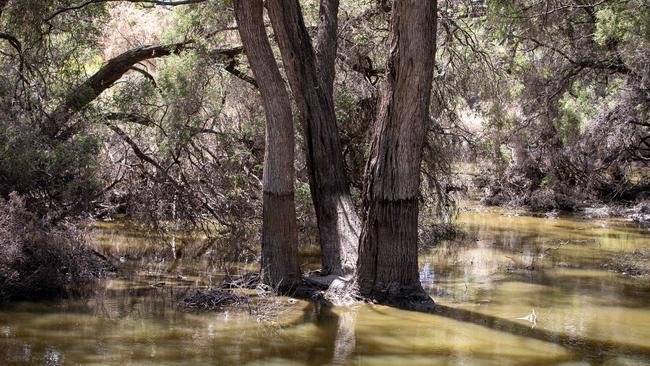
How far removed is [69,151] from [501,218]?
14.6m

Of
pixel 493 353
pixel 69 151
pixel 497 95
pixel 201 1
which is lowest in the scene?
pixel 493 353

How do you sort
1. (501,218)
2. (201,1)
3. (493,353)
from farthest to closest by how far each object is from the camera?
(501,218), (201,1), (493,353)

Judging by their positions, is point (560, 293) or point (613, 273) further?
point (613, 273)

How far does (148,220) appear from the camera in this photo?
46.3ft

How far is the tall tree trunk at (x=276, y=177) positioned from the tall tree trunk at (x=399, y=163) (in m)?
1.23

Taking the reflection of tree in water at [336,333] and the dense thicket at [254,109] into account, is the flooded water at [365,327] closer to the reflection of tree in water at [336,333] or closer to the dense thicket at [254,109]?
the reflection of tree in water at [336,333]

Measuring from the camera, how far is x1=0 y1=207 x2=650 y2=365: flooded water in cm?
800

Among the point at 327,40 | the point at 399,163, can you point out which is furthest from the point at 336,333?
the point at 327,40

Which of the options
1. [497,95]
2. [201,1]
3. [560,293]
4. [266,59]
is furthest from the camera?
[497,95]

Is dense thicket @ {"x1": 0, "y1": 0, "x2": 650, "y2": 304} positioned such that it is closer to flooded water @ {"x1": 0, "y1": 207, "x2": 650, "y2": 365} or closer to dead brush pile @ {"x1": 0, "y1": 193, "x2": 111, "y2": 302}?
dead brush pile @ {"x1": 0, "y1": 193, "x2": 111, "y2": 302}

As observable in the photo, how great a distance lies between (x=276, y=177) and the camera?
11.2 metres

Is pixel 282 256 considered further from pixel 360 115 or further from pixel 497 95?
pixel 497 95

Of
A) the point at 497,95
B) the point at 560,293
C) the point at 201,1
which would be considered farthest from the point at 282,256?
the point at 497,95

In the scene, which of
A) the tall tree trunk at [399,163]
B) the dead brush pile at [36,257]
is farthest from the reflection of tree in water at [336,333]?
the dead brush pile at [36,257]
